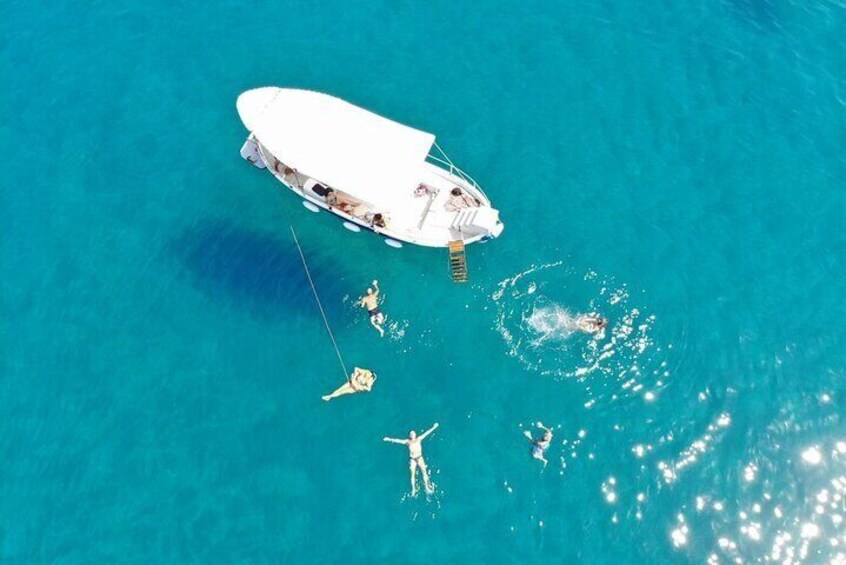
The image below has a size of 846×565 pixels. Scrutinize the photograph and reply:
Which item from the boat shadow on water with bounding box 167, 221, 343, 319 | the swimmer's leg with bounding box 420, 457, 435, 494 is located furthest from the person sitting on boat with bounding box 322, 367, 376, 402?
the swimmer's leg with bounding box 420, 457, 435, 494

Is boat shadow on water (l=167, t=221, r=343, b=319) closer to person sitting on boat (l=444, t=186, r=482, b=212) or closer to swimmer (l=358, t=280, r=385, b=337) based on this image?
swimmer (l=358, t=280, r=385, b=337)

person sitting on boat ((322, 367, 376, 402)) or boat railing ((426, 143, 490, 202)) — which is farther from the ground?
boat railing ((426, 143, 490, 202))

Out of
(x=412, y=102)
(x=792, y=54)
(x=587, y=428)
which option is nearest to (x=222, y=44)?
(x=412, y=102)

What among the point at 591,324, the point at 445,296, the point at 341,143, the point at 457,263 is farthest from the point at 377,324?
the point at 591,324

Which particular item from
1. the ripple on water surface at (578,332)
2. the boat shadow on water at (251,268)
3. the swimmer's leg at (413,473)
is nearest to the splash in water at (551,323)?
the ripple on water surface at (578,332)

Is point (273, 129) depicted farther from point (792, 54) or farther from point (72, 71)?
point (792, 54)

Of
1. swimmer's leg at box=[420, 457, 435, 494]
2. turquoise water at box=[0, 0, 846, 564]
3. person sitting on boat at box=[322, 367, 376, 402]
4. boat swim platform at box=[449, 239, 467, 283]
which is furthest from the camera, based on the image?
boat swim platform at box=[449, 239, 467, 283]
